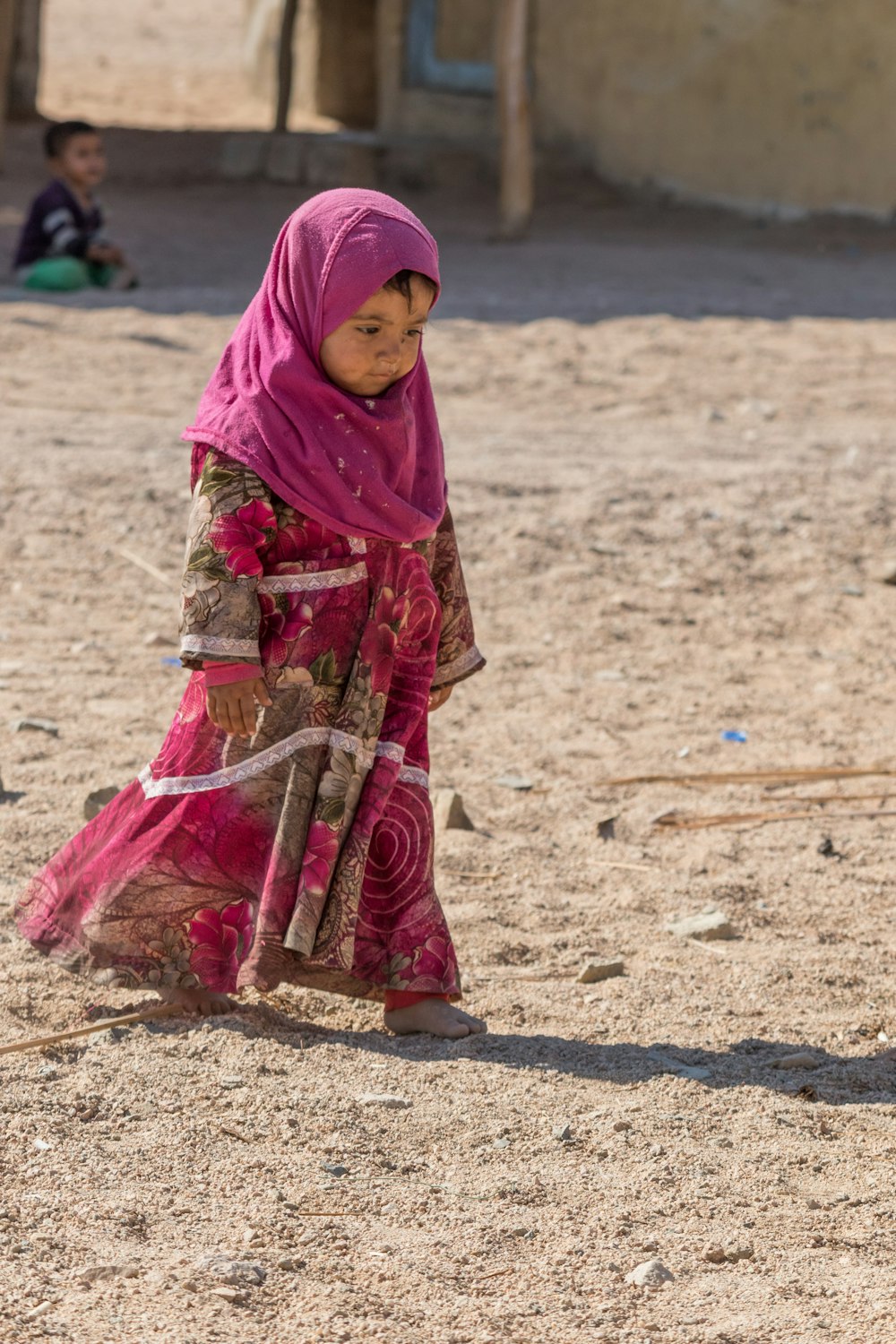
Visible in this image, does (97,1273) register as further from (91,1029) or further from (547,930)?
(547,930)

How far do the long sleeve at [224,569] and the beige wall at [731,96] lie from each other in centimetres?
1035

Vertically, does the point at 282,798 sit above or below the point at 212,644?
below

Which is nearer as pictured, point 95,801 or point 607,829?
point 95,801

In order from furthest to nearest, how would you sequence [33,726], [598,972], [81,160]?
[81,160] → [33,726] → [598,972]

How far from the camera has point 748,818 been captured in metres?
3.88

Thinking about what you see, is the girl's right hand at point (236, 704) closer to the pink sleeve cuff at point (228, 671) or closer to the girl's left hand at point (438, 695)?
the pink sleeve cuff at point (228, 671)

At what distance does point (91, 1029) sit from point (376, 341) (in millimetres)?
1192

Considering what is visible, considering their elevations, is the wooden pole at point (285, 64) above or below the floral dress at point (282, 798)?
above

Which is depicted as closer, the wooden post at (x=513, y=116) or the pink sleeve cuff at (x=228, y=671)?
the pink sleeve cuff at (x=228, y=671)

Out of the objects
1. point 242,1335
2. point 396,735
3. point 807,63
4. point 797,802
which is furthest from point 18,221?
point 242,1335

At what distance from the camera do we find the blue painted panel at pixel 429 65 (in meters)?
14.6

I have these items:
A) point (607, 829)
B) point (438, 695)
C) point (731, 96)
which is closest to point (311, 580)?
point (438, 695)

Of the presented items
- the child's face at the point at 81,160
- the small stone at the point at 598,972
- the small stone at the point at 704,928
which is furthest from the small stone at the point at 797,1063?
the child's face at the point at 81,160

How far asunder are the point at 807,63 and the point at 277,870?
10985 millimetres
